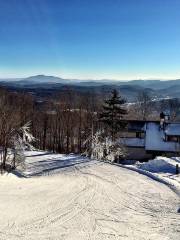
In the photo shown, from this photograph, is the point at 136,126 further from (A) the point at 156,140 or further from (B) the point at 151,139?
(A) the point at 156,140

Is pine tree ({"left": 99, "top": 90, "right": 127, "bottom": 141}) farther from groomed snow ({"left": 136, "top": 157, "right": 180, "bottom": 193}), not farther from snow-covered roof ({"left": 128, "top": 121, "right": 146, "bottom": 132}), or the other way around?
groomed snow ({"left": 136, "top": 157, "right": 180, "bottom": 193})

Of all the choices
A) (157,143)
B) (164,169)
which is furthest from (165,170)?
(157,143)

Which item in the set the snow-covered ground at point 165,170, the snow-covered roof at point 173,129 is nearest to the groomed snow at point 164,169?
the snow-covered ground at point 165,170

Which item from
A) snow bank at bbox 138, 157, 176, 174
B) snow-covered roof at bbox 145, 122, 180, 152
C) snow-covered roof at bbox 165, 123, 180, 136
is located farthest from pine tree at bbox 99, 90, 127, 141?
snow bank at bbox 138, 157, 176, 174

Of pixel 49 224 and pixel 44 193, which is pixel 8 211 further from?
pixel 44 193

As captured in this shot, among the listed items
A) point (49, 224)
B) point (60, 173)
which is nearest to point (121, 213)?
point (49, 224)
